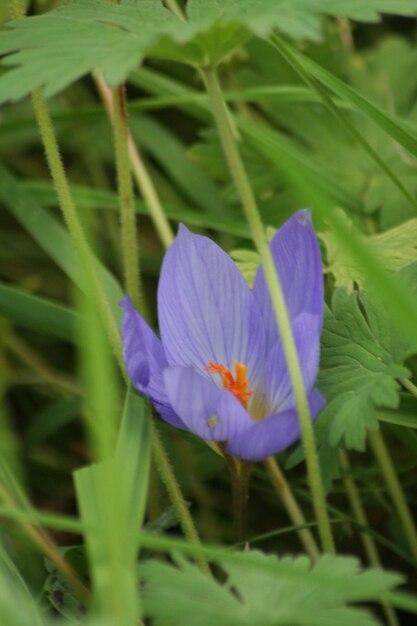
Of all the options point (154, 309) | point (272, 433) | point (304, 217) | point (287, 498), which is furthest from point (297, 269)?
point (154, 309)

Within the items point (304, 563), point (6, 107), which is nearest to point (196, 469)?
point (304, 563)

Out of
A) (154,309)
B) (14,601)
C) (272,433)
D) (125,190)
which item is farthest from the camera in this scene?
(154,309)

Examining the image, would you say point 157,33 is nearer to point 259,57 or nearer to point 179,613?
point 179,613

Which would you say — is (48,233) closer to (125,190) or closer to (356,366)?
(125,190)

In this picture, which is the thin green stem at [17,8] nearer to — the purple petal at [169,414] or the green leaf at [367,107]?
the green leaf at [367,107]

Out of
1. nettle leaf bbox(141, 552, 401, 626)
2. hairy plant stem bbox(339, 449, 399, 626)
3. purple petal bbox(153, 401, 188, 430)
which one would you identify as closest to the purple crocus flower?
purple petal bbox(153, 401, 188, 430)
